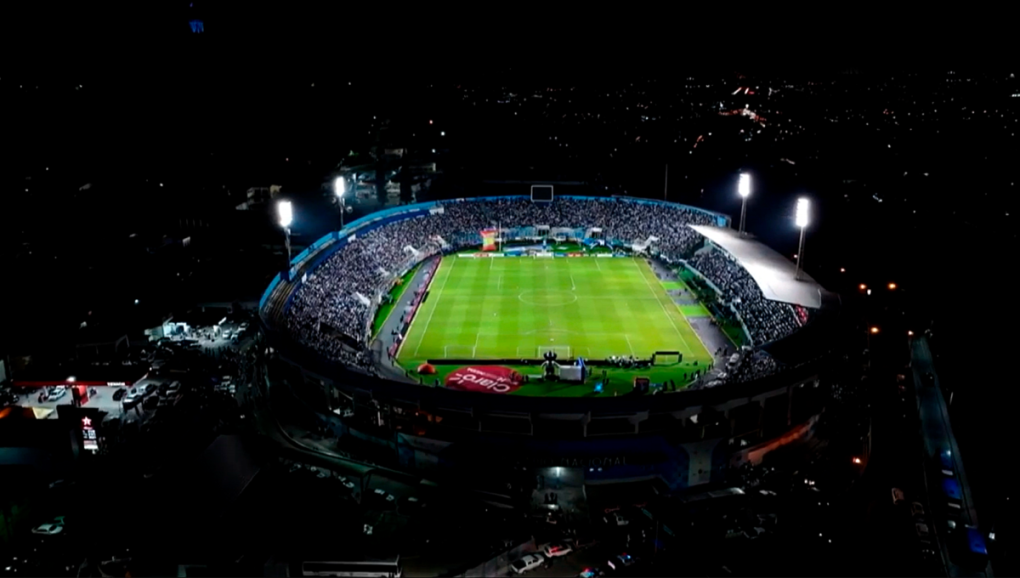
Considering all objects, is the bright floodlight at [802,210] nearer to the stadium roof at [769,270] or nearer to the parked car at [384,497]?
the stadium roof at [769,270]

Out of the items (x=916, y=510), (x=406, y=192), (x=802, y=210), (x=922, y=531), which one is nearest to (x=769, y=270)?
(x=802, y=210)

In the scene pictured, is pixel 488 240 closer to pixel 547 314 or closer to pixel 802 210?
pixel 547 314

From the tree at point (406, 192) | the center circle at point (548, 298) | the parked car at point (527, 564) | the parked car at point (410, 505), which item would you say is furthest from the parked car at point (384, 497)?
the tree at point (406, 192)

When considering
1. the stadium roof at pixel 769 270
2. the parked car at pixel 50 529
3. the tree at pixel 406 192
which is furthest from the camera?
the tree at pixel 406 192

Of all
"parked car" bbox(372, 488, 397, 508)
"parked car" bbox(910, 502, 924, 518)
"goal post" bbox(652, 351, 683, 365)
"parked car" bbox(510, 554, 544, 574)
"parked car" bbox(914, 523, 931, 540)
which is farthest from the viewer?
"goal post" bbox(652, 351, 683, 365)

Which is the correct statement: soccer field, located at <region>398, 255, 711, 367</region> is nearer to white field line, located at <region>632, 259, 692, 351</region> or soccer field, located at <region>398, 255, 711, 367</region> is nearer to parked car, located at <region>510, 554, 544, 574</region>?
white field line, located at <region>632, 259, 692, 351</region>

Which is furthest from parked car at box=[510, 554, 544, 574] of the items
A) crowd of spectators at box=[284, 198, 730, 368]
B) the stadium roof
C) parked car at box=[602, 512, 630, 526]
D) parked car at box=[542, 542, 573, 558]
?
the stadium roof
